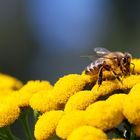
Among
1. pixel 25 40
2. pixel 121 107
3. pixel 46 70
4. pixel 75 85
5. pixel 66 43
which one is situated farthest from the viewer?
pixel 66 43

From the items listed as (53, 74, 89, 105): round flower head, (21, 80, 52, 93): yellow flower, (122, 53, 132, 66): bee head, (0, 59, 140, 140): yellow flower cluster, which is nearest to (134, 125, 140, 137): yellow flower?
(0, 59, 140, 140): yellow flower cluster

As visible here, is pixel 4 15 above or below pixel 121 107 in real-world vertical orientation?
below

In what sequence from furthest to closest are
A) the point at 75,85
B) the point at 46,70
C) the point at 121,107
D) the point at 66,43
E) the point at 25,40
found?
1. the point at 66,43
2. the point at 25,40
3. the point at 46,70
4. the point at 75,85
5. the point at 121,107

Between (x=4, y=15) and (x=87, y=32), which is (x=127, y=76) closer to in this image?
(x=4, y=15)

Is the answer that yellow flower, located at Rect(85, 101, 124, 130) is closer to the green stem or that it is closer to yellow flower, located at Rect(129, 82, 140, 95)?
yellow flower, located at Rect(129, 82, 140, 95)

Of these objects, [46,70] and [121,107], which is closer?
[121,107]

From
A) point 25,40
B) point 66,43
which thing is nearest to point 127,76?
point 25,40

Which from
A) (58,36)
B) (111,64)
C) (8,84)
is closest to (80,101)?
(111,64)
